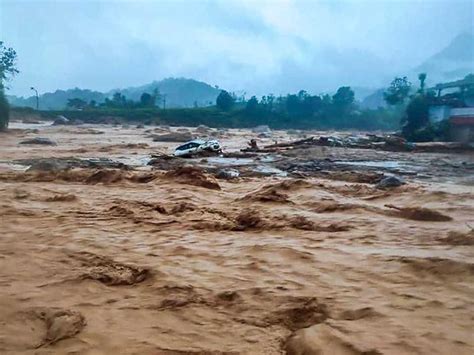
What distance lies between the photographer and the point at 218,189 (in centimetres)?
1034

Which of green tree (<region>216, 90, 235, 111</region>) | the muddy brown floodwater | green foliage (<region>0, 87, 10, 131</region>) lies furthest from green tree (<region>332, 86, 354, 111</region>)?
the muddy brown floodwater

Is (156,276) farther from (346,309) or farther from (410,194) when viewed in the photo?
(410,194)

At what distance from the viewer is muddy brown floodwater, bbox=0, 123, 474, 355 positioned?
3.37 meters

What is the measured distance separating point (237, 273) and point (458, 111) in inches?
1249

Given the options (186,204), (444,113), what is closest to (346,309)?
(186,204)

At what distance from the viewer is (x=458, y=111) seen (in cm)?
3244

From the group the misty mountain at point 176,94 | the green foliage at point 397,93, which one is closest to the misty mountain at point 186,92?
the misty mountain at point 176,94

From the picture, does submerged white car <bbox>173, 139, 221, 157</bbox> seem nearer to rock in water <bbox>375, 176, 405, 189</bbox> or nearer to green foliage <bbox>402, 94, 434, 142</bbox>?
rock in water <bbox>375, 176, 405, 189</bbox>

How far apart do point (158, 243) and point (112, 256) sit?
712 mm

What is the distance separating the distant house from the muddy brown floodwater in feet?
63.0

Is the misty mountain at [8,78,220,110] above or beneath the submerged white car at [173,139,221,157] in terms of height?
above

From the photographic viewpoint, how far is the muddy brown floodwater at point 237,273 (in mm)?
3365

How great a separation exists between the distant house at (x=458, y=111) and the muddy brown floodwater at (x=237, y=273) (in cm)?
1921

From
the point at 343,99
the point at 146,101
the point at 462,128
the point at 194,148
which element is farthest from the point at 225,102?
the point at 194,148
